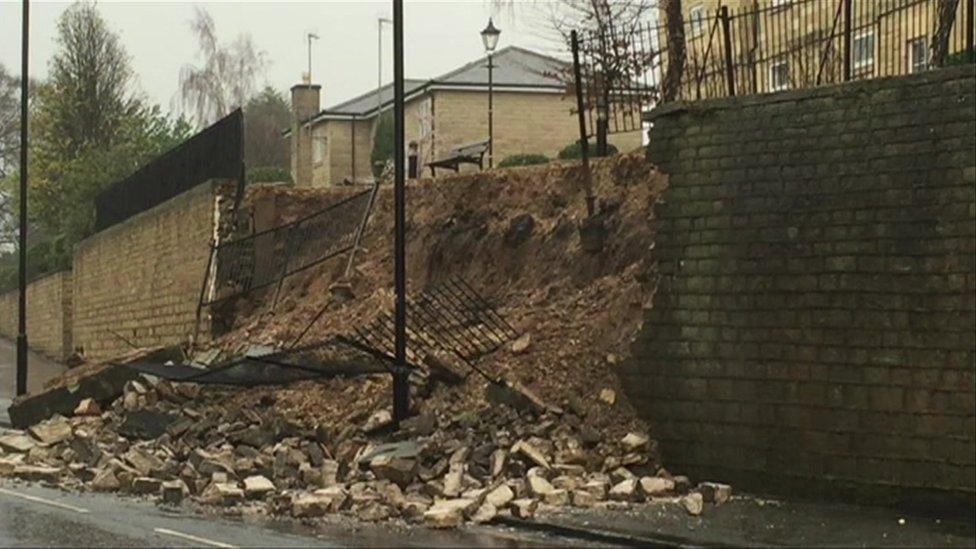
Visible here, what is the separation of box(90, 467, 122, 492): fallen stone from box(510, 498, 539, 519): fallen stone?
17.8 feet

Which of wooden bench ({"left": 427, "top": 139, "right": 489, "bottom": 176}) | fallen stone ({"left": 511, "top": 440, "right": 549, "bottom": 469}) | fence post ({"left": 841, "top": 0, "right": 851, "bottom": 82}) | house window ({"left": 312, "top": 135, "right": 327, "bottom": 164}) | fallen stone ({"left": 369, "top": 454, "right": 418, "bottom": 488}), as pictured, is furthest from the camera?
house window ({"left": 312, "top": 135, "right": 327, "bottom": 164})

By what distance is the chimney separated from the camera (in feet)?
184

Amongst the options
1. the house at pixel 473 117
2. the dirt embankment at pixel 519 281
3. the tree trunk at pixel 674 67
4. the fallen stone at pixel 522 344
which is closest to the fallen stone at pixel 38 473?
the dirt embankment at pixel 519 281

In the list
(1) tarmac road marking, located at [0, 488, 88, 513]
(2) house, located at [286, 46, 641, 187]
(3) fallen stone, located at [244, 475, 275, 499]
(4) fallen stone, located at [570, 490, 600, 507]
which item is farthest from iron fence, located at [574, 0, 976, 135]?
(2) house, located at [286, 46, 641, 187]

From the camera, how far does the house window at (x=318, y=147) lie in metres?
54.6

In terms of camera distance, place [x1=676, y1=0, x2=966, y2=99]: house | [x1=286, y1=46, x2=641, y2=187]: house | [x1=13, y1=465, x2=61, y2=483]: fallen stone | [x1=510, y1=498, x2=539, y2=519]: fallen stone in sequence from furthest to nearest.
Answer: [x1=286, y1=46, x2=641, y2=187]: house < [x1=13, y1=465, x2=61, y2=483]: fallen stone < [x1=676, y1=0, x2=966, y2=99]: house < [x1=510, y1=498, x2=539, y2=519]: fallen stone

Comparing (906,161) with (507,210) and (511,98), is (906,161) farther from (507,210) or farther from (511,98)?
(511,98)

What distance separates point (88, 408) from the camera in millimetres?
20891

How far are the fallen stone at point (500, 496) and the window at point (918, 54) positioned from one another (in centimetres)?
650

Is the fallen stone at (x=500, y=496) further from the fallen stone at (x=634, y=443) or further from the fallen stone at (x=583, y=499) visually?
the fallen stone at (x=634, y=443)

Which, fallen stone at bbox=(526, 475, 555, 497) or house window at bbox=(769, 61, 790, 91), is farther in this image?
house window at bbox=(769, 61, 790, 91)

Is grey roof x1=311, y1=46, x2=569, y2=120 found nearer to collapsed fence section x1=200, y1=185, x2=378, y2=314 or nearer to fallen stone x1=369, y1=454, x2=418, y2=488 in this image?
collapsed fence section x1=200, y1=185, x2=378, y2=314

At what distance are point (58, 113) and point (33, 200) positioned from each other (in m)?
3.85

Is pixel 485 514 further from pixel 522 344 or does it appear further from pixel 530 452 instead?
pixel 522 344
